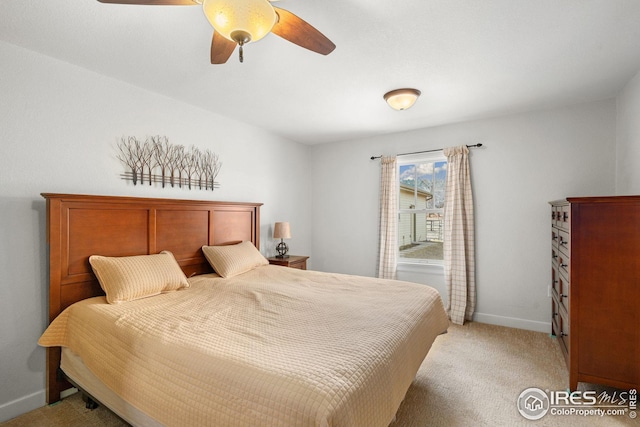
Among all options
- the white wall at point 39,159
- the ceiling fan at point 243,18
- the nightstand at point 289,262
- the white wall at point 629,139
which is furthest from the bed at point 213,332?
the white wall at point 629,139

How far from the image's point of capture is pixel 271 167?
4.16 m

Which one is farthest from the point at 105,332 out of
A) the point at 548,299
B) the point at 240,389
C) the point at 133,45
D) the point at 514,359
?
the point at 548,299

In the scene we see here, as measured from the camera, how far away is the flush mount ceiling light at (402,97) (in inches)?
102

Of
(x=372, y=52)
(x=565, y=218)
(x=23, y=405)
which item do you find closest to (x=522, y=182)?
(x=565, y=218)

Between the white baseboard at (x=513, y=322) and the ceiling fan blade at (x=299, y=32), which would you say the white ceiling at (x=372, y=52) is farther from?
the white baseboard at (x=513, y=322)

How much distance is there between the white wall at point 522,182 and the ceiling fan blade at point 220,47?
6.88 ft

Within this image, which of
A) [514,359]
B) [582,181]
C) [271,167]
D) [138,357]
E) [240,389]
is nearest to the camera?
[240,389]

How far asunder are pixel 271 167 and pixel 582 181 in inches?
143

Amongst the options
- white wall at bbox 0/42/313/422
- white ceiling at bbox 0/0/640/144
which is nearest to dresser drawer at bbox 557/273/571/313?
white ceiling at bbox 0/0/640/144

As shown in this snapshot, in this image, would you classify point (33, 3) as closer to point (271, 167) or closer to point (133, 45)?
point (133, 45)

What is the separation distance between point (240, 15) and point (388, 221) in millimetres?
3285

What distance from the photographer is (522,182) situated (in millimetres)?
3334

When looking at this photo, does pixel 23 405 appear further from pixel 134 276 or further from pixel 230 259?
pixel 230 259

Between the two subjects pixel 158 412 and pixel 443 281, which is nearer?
pixel 158 412
